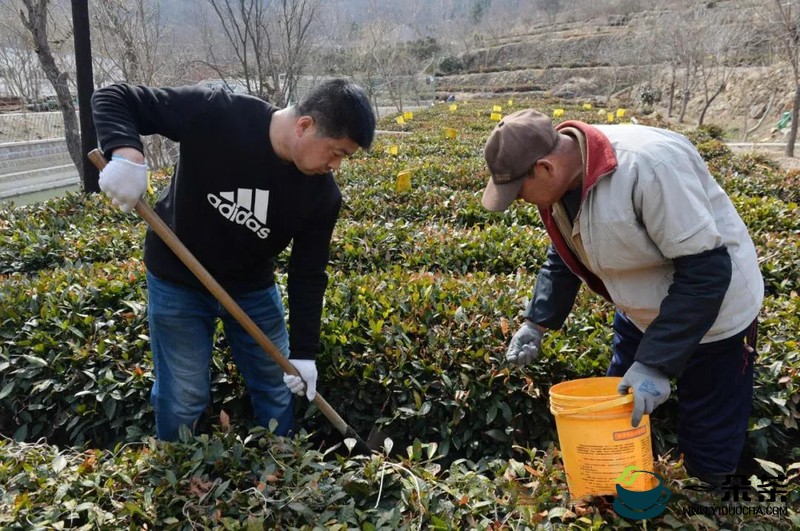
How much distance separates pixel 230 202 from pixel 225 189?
0.05 m

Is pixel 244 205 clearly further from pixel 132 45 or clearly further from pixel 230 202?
pixel 132 45

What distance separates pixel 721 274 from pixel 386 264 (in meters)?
3.00

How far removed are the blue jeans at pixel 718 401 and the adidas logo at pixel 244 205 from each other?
1670mm

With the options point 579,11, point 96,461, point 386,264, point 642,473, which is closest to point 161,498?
point 96,461

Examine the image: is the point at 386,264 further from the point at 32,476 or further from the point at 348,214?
the point at 32,476

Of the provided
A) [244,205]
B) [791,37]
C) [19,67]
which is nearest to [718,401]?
[244,205]

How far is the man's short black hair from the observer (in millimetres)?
2072

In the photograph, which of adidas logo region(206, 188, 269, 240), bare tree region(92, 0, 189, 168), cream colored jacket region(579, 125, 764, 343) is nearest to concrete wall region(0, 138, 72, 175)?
bare tree region(92, 0, 189, 168)

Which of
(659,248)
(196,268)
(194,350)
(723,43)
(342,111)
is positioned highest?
(723,43)

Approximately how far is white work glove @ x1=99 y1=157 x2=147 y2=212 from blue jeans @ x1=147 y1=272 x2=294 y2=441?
1.66 feet

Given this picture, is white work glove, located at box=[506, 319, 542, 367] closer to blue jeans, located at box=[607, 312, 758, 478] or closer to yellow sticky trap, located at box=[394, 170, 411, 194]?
blue jeans, located at box=[607, 312, 758, 478]

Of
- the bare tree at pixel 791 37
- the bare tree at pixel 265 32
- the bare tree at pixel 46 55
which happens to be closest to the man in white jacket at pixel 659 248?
the bare tree at pixel 46 55

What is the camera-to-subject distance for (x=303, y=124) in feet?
7.07

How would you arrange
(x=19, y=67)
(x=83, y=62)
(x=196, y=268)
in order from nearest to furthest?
(x=196, y=268), (x=83, y=62), (x=19, y=67)
